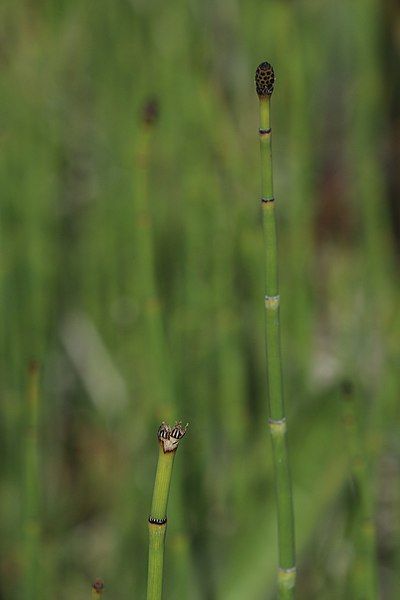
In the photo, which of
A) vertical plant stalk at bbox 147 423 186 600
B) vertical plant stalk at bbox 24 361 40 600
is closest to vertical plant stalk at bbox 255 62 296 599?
vertical plant stalk at bbox 147 423 186 600

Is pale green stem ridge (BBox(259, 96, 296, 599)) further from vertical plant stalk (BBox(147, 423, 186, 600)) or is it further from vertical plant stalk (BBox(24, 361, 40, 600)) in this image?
vertical plant stalk (BBox(24, 361, 40, 600))

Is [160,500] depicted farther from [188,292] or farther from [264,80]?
[188,292]

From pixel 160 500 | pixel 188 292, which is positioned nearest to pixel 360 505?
pixel 160 500

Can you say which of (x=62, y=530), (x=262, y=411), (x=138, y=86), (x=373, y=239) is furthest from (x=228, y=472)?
(x=138, y=86)

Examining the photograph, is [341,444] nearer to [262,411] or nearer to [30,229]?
[262,411]

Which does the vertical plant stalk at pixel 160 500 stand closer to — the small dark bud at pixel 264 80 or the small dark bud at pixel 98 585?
the small dark bud at pixel 98 585

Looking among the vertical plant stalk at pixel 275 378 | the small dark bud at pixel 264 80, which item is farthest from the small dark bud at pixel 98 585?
the small dark bud at pixel 264 80

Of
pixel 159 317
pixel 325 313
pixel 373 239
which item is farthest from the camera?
pixel 325 313
